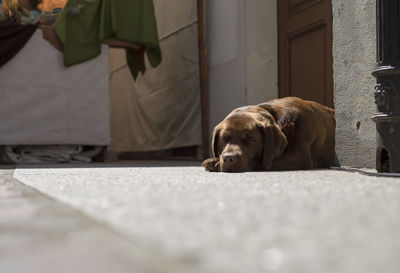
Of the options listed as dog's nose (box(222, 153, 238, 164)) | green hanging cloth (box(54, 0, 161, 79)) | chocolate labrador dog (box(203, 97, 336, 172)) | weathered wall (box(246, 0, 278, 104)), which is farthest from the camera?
green hanging cloth (box(54, 0, 161, 79))

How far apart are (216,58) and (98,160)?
1.44 metres

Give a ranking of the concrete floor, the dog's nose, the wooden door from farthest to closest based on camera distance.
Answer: the wooden door < the dog's nose < the concrete floor

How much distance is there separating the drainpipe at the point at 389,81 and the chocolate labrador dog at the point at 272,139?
520 millimetres

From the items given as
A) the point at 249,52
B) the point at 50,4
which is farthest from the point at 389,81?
the point at 50,4

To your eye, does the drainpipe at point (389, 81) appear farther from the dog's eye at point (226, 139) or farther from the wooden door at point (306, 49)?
the wooden door at point (306, 49)

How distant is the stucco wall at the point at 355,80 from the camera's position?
86.9 inches

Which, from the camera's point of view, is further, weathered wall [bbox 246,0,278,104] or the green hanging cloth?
the green hanging cloth

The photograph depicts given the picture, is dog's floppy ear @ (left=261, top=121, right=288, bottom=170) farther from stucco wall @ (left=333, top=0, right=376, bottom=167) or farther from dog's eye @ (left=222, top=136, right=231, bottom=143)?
stucco wall @ (left=333, top=0, right=376, bottom=167)

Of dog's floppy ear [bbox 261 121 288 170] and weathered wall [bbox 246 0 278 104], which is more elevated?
weathered wall [bbox 246 0 278 104]

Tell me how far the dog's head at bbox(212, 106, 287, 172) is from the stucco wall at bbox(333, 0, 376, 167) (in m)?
0.33

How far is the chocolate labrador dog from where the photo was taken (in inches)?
86.3

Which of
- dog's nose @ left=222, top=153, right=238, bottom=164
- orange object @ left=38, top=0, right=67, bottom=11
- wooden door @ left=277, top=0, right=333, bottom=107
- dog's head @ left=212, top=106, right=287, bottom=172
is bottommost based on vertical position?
dog's nose @ left=222, top=153, right=238, bottom=164

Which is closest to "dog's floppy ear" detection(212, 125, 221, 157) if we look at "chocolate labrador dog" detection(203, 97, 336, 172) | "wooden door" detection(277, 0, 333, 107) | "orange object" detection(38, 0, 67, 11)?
"chocolate labrador dog" detection(203, 97, 336, 172)

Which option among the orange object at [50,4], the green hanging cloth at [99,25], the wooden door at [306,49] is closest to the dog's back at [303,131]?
the wooden door at [306,49]
